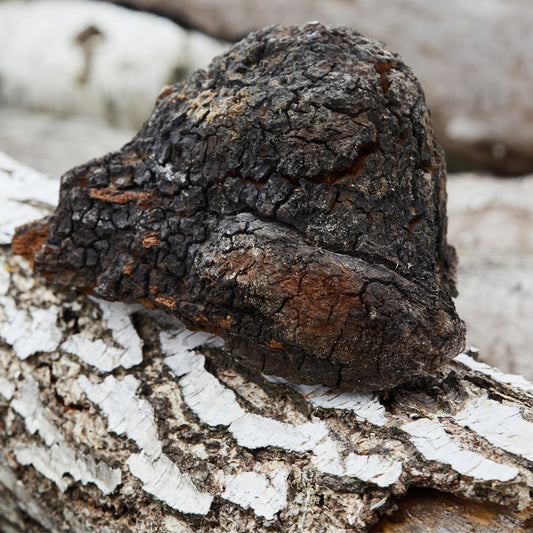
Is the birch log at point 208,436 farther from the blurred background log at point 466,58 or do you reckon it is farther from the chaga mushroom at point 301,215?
the blurred background log at point 466,58

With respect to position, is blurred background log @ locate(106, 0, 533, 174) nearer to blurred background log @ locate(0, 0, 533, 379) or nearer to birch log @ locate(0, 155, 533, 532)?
blurred background log @ locate(0, 0, 533, 379)

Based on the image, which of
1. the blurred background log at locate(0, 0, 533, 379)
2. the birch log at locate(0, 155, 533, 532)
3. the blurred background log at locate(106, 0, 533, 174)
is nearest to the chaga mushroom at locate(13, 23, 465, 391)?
the birch log at locate(0, 155, 533, 532)

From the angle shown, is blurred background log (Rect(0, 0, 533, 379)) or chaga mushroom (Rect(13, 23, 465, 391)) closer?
chaga mushroom (Rect(13, 23, 465, 391))

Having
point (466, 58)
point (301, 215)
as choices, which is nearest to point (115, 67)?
point (466, 58)

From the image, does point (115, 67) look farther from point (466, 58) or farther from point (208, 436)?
point (208, 436)

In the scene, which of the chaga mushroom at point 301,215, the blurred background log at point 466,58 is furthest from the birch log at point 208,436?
the blurred background log at point 466,58

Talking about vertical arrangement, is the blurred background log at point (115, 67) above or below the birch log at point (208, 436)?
above

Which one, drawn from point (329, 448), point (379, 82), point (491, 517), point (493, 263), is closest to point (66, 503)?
point (329, 448)
